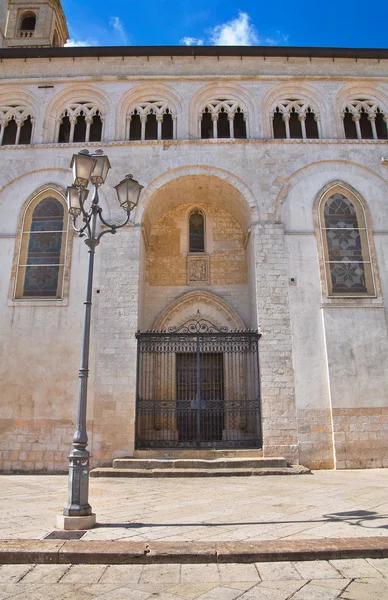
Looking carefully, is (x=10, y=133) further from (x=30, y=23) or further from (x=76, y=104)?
(x=30, y=23)

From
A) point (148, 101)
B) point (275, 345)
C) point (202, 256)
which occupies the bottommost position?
point (275, 345)

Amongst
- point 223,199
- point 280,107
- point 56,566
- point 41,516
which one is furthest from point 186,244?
point 56,566

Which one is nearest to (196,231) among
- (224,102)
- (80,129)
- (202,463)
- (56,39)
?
(224,102)

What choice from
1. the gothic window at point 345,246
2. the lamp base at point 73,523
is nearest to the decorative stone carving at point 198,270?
the gothic window at point 345,246

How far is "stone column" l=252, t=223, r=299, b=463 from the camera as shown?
11.0m

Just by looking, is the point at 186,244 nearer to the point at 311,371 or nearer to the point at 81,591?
the point at 311,371

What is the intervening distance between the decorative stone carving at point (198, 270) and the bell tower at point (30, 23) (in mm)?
15140

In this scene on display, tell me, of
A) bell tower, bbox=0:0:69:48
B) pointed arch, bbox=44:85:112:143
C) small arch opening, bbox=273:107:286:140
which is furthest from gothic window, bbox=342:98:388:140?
bell tower, bbox=0:0:69:48

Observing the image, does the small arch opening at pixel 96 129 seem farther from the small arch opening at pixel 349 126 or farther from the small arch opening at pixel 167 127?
the small arch opening at pixel 349 126

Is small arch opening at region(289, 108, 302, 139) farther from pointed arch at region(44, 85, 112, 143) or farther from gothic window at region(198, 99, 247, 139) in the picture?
pointed arch at region(44, 85, 112, 143)

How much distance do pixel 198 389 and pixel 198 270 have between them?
4.30 metres

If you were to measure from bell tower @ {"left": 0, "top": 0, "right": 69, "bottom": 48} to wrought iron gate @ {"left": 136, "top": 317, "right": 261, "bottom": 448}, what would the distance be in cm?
1785

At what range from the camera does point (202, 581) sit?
3566 mm

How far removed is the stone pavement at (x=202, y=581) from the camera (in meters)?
3.27
